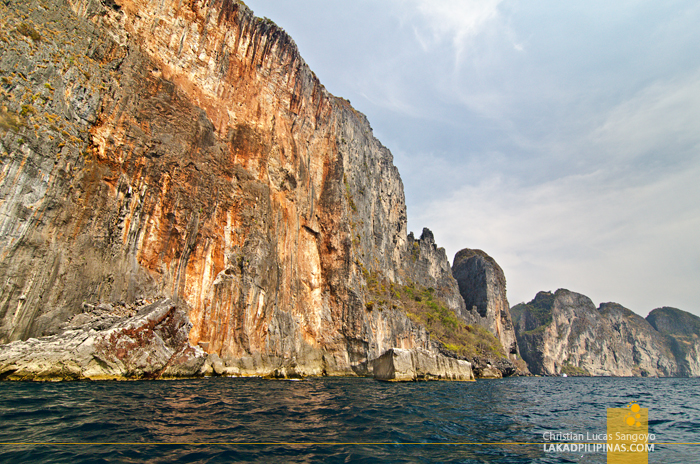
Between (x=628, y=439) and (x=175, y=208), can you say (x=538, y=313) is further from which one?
(x=628, y=439)

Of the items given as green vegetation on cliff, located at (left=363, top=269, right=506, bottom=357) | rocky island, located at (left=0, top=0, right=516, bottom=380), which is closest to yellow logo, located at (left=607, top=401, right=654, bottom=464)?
rocky island, located at (left=0, top=0, right=516, bottom=380)

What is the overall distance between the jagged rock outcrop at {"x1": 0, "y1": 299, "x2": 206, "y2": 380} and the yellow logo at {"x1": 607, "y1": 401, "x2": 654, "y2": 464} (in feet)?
73.3

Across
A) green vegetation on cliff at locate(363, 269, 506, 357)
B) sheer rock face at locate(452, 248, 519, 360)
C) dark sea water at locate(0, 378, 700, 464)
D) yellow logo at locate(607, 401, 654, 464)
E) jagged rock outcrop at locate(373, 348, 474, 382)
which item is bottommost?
dark sea water at locate(0, 378, 700, 464)

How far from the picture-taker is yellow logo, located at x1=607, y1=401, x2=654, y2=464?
7984mm

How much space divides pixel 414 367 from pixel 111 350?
25.1 meters

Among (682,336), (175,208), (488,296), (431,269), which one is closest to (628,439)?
(175,208)

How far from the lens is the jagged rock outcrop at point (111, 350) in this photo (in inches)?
671

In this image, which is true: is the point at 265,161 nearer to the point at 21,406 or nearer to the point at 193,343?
the point at 193,343

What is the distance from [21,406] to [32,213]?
51.3 ft

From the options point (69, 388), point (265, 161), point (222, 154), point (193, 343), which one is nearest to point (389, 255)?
A: point (265, 161)

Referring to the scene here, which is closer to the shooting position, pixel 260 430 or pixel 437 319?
pixel 260 430

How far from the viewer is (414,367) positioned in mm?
33062

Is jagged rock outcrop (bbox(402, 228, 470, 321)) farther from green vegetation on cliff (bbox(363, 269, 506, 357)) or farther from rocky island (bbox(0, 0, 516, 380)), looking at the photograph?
rocky island (bbox(0, 0, 516, 380))

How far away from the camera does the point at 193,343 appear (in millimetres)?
27719
